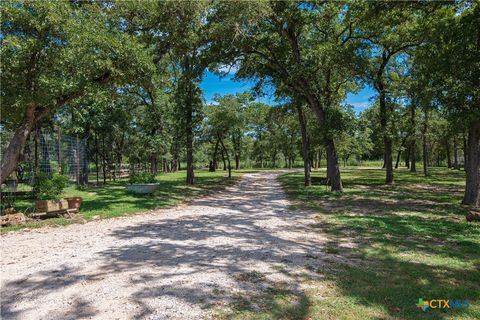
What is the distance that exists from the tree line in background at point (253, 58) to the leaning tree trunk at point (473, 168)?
3 centimetres

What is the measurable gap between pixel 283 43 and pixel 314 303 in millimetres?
13485

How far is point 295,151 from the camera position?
161ft

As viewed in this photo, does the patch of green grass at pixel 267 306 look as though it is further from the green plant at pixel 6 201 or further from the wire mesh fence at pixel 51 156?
the wire mesh fence at pixel 51 156

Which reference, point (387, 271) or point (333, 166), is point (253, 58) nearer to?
point (333, 166)

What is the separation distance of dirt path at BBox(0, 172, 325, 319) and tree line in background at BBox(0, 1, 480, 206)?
13.9 ft

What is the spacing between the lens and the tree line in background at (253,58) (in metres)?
7.66

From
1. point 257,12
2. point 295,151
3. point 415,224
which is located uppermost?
point 257,12

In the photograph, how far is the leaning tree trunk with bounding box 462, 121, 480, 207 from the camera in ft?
29.8

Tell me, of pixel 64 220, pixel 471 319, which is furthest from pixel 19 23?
pixel 471 319

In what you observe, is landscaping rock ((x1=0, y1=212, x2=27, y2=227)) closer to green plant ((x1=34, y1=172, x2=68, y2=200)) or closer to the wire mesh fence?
green plant ((x1=34, y1=172, x2=68, y2=200))

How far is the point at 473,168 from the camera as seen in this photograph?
923 centimetres

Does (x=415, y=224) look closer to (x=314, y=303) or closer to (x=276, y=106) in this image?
(x=314, y=303)

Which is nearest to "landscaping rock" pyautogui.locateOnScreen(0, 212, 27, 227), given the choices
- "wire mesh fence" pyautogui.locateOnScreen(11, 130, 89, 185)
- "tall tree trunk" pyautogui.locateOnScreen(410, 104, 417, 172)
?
"wire mesh fence" pyautogui.locateOnScreen(11, 130, 89, 185)

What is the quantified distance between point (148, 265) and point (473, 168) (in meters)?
10.3
